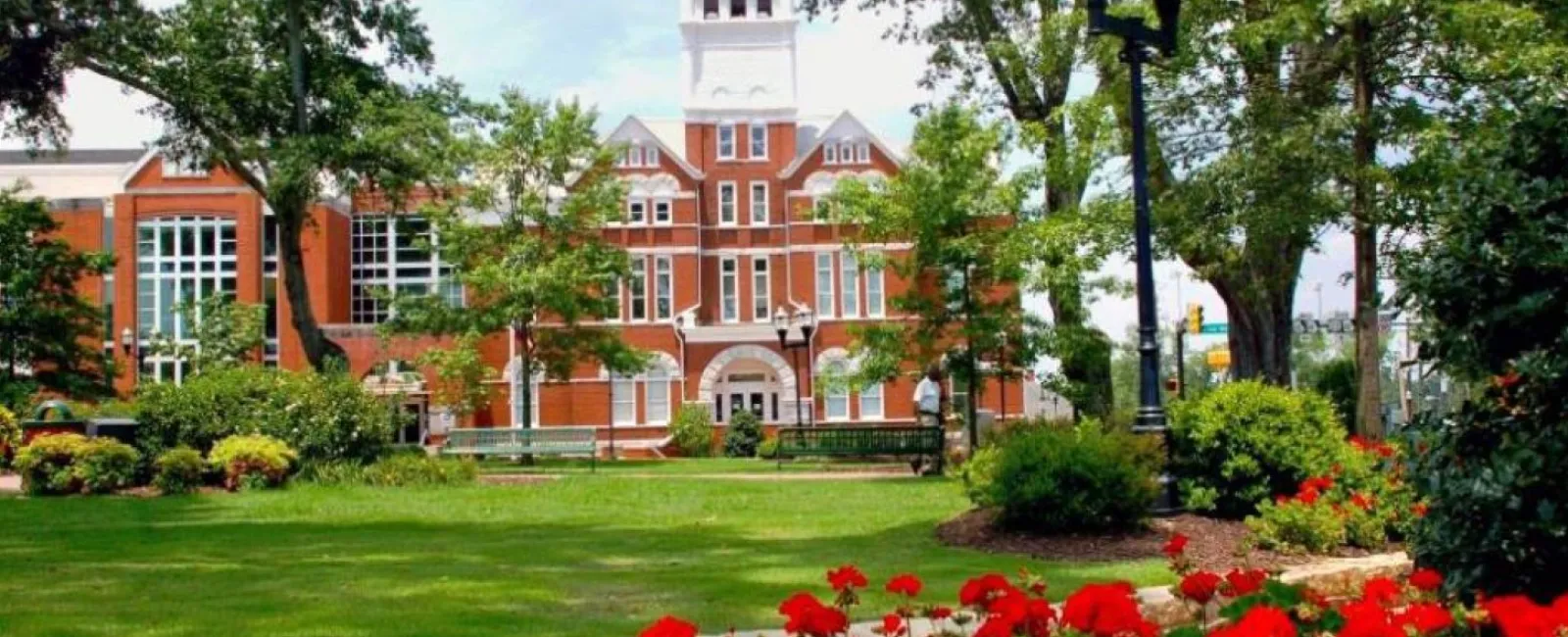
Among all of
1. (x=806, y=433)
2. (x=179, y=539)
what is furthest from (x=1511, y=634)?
(x=806, y=433)

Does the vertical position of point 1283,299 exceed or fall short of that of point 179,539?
it exceeds it

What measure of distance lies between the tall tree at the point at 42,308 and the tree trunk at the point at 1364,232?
32.0 meters

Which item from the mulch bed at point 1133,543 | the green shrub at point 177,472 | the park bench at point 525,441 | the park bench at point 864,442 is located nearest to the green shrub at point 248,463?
the green shrub at point 177,472

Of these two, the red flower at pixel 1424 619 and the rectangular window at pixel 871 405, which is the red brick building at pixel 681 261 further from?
the red flower at pixel 1424 619

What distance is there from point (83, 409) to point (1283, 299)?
30.1 m

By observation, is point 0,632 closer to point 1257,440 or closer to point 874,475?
point 1257,440

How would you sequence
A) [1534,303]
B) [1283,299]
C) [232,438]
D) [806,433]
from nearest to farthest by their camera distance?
1. [1534,303]
2. [232,438]
3. [1283,299]
4. [806,433]

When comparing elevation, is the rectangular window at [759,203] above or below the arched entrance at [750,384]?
above

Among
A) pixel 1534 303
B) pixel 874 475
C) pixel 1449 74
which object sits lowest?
pixel 874 475

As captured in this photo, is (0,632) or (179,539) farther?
(179,539)

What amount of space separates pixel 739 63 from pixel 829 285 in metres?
10.3

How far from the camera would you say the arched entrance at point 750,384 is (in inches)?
2254

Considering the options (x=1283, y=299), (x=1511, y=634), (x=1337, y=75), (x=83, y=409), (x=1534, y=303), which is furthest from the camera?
(x=83, y=409)

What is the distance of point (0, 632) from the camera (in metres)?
7.74
